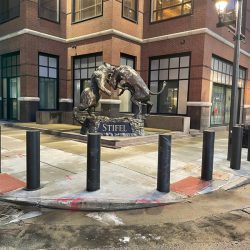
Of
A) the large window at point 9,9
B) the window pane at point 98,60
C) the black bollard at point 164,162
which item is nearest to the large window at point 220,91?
the window pane at point 98,60

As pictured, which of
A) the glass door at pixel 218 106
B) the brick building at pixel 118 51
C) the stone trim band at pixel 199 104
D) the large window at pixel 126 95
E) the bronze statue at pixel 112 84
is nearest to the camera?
the bronze statue at pixel 112 84

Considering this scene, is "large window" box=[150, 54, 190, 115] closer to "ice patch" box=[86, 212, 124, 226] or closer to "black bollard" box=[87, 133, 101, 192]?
"black bollard" box=[87, 133, 101, 192]

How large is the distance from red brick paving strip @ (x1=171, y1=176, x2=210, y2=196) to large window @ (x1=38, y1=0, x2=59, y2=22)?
15.2 metres

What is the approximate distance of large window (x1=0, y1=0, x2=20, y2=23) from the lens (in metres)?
17.2

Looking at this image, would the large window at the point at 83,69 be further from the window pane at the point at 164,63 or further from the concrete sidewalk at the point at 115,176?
the concrete sidewalk at the point at 115,176

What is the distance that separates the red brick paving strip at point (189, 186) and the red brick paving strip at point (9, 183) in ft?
9.89

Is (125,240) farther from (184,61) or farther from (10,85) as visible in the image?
(10,85)

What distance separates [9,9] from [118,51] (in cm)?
826

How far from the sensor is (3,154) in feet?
26.5

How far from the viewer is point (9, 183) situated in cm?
541

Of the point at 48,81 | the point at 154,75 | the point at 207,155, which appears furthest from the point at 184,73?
the point at 207,155

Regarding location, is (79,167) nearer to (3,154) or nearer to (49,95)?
(3,154)

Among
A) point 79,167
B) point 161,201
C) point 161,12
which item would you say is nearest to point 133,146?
A: point 79,167

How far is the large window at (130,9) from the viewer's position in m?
16.1
